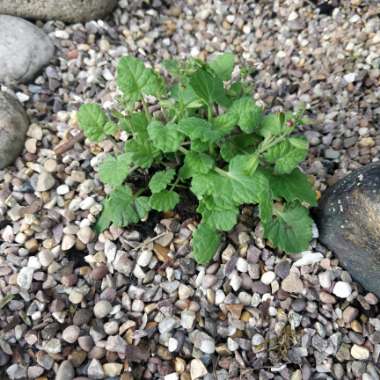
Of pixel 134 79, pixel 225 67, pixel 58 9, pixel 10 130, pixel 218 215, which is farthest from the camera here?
pixel 58 9

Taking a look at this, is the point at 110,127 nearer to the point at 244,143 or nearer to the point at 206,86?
the point at 206,86

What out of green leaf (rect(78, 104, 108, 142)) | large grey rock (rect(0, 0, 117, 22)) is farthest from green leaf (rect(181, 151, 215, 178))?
large grey rock (rect(0, 0, 117, 22))

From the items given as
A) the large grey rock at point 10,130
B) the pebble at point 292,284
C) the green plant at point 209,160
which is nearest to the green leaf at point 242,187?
the green plant at point 209,160

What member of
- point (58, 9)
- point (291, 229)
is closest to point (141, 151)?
point (291, 229)

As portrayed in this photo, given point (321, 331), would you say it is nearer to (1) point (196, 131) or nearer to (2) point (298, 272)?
(2) point (298, 272)

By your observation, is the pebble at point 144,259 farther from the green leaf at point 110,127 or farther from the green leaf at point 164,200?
the green leaf at point 110,127

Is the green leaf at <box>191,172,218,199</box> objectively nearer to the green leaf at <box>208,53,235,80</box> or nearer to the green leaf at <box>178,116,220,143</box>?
the green leaf at <box>178,116,220,143</box>
